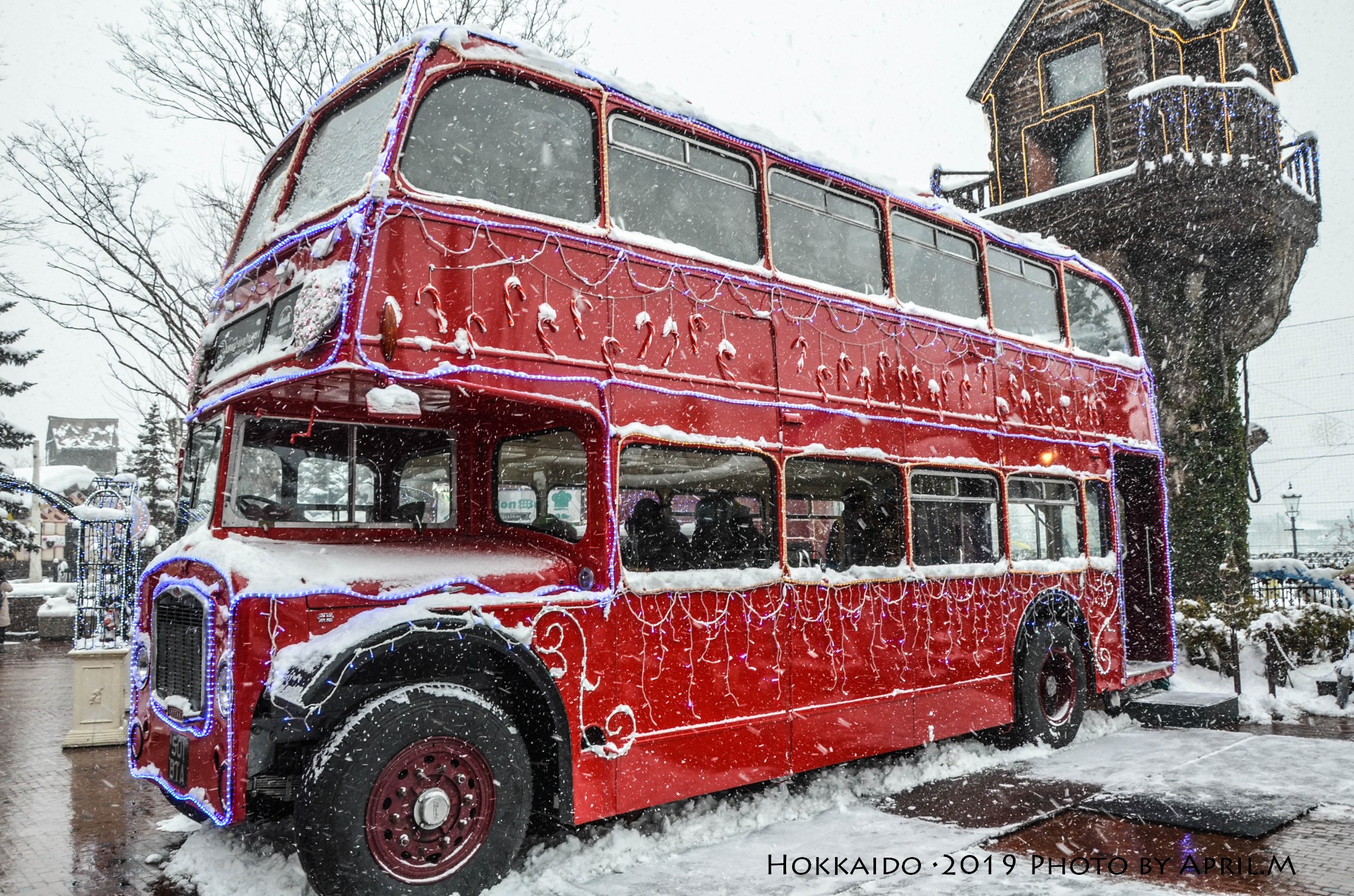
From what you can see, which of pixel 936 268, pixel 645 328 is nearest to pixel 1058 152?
pixel 936 268

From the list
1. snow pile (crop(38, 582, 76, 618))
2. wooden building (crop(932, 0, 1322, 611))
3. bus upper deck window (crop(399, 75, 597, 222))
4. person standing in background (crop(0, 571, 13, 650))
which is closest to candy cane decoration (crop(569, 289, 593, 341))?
bus upper deck window (crop(399, 75, 597, 222))

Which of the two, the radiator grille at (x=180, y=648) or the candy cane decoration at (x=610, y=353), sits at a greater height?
the candy cane decoration at (x=610, y=353)

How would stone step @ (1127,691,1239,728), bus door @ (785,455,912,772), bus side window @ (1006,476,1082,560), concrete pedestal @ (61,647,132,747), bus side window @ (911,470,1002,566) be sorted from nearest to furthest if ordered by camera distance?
bus door @ (785,455,912,772)
bus side window @ (911,470,1002,566)
bus side window @ (1006,476,1082,560)
stone step @ (1127,691,1239,728)
concrete pedestal @ (61,647,132,747)

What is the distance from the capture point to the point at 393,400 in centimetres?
438

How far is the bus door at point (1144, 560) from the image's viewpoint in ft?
32.9

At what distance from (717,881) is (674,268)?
341 cm

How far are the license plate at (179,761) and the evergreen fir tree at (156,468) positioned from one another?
26.5 meters

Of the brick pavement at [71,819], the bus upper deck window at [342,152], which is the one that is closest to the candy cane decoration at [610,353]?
the bus upper deck window at [342,152]

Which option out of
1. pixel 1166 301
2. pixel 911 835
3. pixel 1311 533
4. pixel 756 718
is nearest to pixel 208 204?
pixel 756 718

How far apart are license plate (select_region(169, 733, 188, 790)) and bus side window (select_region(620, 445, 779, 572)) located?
2.32 m

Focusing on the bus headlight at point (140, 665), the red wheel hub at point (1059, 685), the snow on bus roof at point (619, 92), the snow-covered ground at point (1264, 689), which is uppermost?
the snow on bus roof at point (619, 92)

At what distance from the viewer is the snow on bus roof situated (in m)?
4.88

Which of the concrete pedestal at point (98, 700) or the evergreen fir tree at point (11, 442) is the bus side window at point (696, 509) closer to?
the concrete pedestal at point (98, 700)

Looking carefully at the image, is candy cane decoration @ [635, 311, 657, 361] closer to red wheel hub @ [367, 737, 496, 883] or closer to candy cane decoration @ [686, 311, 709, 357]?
candy cane decoration @ [686, 311, 709, 357]
